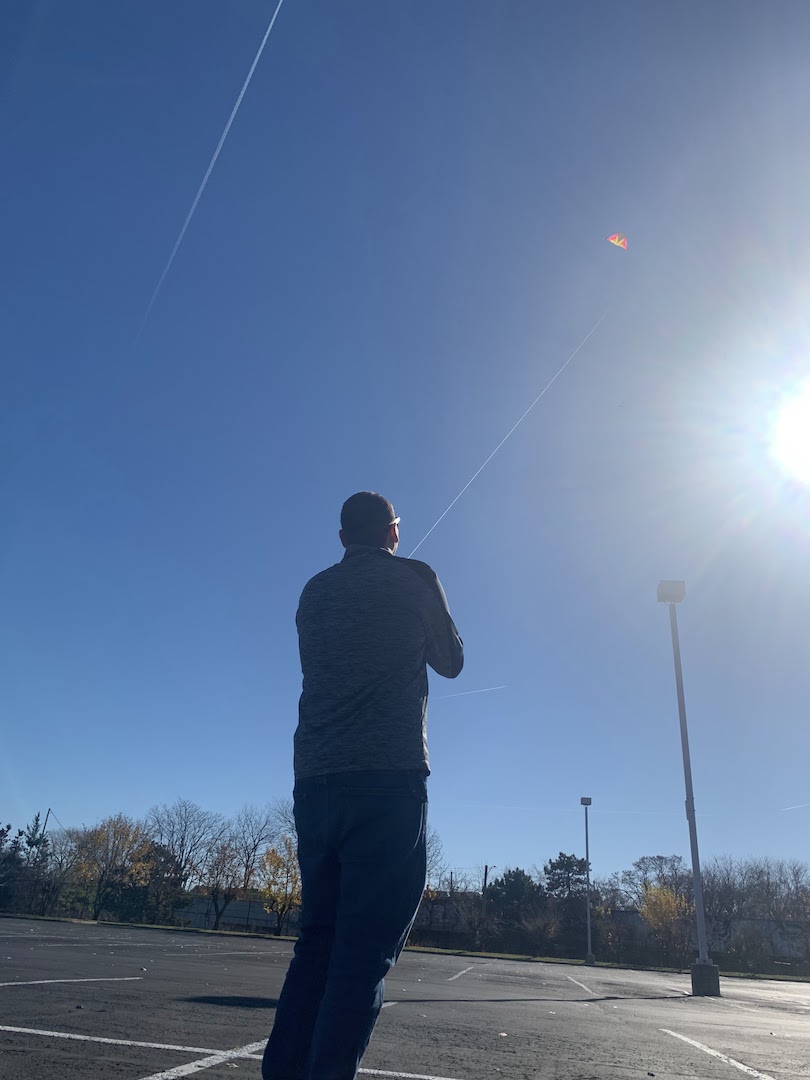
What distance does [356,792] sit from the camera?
2.19 m

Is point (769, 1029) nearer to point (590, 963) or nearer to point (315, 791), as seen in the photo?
point (315, 791)

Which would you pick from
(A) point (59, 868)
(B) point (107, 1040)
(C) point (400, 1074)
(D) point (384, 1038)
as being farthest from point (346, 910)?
(A) point (59, 868)

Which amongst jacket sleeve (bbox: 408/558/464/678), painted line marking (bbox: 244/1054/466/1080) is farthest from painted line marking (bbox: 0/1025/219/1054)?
jacket sleeve (bbox: 408/558/464/678)

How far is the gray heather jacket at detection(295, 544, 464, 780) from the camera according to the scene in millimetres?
2285

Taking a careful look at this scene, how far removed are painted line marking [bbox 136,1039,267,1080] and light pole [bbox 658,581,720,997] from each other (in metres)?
14.5

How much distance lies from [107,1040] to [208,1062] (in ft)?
2.48

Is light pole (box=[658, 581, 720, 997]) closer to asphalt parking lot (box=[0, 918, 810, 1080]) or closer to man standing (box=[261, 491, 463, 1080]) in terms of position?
asphalt parking lot (box=[0, 918, 810, 1080])

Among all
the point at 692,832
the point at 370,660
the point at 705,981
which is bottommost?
the point at 705,981

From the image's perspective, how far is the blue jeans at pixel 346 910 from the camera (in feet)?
6.37

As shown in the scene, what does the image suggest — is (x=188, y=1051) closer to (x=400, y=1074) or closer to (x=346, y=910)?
(x=400, y=1074)

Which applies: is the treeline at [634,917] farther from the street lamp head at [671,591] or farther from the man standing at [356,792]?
the man standing at [356,792]

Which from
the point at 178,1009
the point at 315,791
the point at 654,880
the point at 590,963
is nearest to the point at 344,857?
the point at 315,791

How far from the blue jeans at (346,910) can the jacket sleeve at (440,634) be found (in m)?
0.43

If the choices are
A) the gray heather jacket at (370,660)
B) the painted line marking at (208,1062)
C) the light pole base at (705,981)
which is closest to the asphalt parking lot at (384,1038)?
the painted line marking at (208,1062)
